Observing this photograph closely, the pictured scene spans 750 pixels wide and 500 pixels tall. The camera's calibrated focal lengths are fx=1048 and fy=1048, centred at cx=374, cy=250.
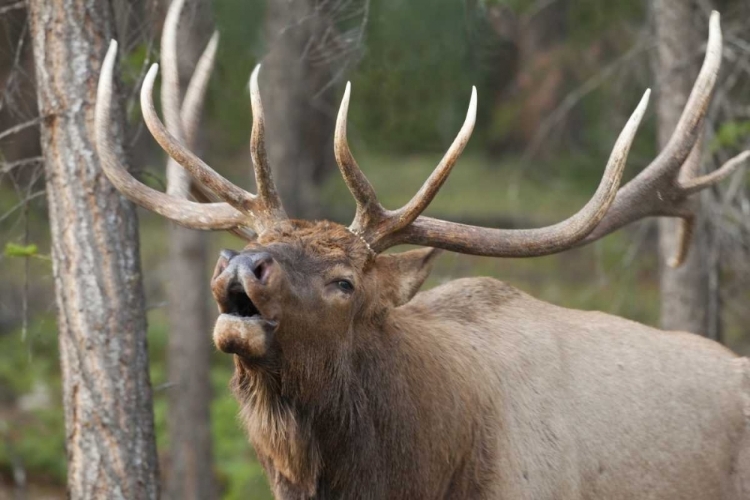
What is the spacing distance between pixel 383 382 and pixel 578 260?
1395cm

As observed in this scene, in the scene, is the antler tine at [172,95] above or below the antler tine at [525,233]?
above

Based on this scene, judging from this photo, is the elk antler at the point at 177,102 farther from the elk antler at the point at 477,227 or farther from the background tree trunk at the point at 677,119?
the background tree trunk at the point at 677,119

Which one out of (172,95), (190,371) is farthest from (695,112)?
(190,371)

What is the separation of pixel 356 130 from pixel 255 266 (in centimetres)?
727

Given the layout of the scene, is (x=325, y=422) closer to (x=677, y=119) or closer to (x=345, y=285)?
(x=345, y=285)

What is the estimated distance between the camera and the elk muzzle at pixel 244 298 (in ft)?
12.8

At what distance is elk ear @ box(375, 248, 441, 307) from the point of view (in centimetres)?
471

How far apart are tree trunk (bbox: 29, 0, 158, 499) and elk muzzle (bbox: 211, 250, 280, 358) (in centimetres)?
138

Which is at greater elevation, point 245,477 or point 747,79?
point 747,79

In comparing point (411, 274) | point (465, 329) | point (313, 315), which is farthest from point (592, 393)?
point (313, 315)

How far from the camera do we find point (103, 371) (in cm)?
521

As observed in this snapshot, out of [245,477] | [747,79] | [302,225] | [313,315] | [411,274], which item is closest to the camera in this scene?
[313,315]

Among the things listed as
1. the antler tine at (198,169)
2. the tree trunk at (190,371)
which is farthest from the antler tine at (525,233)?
the tree trunk at (190,371)

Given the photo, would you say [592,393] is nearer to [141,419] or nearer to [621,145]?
[621,145]
